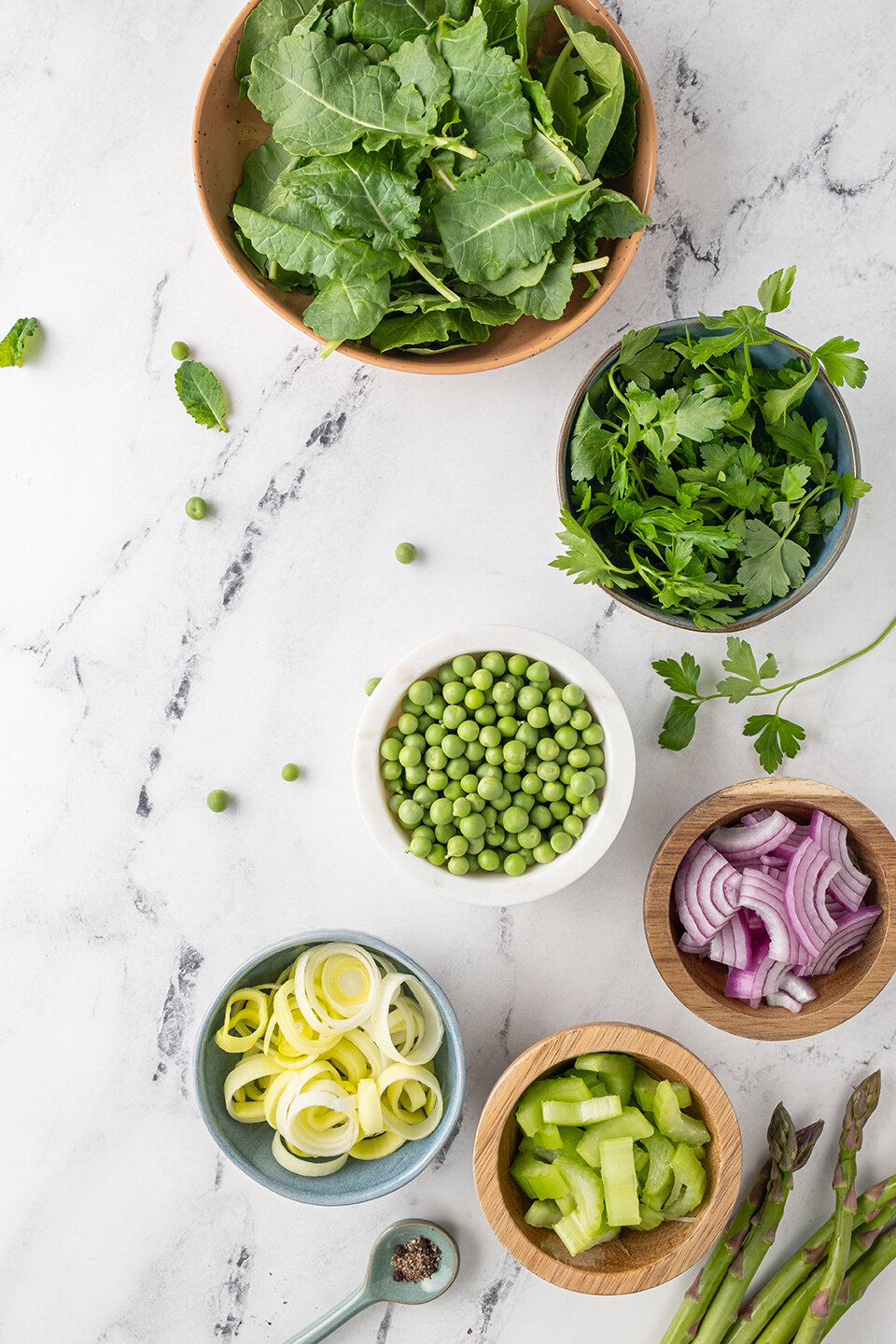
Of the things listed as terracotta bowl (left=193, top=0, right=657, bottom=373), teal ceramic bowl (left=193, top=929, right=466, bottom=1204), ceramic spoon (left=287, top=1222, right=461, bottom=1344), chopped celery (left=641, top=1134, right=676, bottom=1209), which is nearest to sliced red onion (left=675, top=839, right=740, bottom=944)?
chopped celery (left=641, top=1134, right=676, bottom=1209)

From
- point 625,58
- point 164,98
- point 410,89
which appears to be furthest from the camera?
point 164,98

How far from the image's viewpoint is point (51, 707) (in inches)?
76.4

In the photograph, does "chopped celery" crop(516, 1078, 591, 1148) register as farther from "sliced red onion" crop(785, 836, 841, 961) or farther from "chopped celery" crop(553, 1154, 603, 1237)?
"sliced red onion" crop(785, 836, 841, 961)

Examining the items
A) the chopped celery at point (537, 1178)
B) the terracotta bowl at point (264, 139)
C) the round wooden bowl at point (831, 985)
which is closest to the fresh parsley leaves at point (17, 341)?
the terracotta bowl at point (264, 139)

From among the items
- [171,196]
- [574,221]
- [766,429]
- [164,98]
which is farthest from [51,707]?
[766,429]

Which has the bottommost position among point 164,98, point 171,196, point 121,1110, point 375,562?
point 121,1110

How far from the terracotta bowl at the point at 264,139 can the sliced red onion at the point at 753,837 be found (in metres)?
0.97

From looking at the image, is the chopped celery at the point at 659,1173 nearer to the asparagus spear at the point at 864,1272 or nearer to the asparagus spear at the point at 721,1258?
the asparagus spear at the point at 721,1258

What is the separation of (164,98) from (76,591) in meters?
0.99

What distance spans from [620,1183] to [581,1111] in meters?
0.14

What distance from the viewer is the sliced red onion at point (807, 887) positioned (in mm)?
1756

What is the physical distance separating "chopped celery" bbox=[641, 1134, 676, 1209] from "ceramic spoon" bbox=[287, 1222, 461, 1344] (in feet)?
1.48

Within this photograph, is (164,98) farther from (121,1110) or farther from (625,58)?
(121,1110)

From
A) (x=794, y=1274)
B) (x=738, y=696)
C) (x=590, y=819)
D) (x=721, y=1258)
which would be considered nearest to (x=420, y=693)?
(x=590, y=819)
